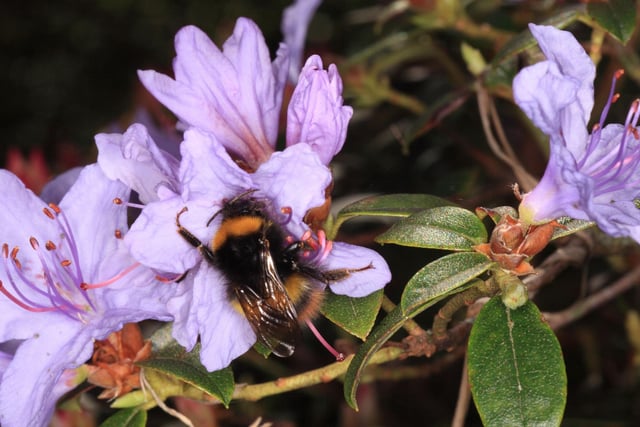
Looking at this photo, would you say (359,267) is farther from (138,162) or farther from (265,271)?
(138,162)

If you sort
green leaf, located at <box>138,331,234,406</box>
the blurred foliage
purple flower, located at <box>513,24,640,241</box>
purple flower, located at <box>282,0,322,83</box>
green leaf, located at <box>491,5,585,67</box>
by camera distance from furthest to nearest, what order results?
purple flower, located at <box>282,0,322,83</box>, the blurred foliage, green leaf, located at <box>491,5,585,67</box>, green leaf, located at <box>138,331,234,406</box>, purple flower, located at <box>513,24,640,241</box>

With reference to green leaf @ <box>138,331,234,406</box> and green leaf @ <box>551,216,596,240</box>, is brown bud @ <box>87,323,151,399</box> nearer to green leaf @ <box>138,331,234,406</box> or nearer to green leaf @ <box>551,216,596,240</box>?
green leaf @ <box>138,331,234,406</box>

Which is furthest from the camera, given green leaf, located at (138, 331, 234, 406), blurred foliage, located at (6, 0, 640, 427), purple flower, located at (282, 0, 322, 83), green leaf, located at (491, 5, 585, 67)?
purple flower, located at (282, 0, 322, 83)

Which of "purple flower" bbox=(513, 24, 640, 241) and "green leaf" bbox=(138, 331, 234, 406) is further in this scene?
"green leaf" bbox=(138, 331, 234, 406)

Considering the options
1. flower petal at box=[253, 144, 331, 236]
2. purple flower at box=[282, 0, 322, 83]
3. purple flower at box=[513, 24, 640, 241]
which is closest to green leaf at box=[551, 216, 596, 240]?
purple flower at box=[513, 24, 640, 241]

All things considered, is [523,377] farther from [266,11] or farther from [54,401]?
[266,11]

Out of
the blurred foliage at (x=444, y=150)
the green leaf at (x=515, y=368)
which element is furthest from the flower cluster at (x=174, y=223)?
the blurred foliage at (x=444, y=150)
